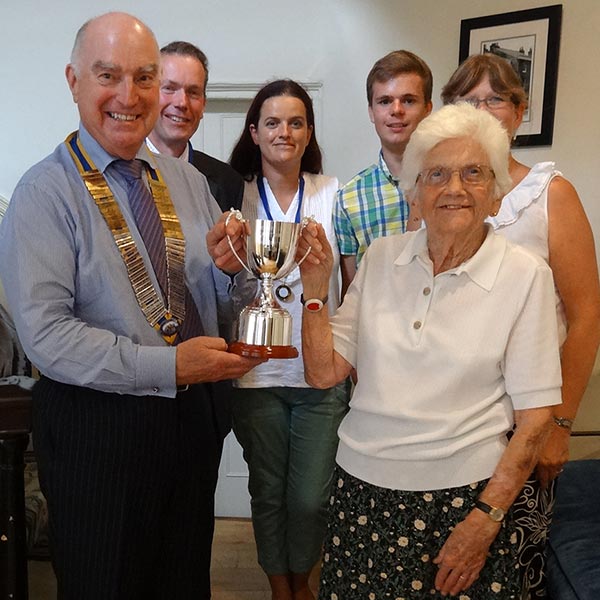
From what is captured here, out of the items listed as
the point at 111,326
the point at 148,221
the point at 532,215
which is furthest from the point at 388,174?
the point at 111,326

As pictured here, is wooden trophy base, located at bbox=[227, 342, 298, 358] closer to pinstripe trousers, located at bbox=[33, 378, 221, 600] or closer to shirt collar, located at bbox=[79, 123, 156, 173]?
pinstripe trousers, located at bbox=[33, 378, 221, 600]

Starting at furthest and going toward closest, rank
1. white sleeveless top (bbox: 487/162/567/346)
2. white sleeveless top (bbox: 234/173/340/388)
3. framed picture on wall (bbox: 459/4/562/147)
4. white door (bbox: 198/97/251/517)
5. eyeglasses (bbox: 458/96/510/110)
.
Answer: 1. white door (bbox: 198/97/251/517)
2. framed picture on wall (bbox: 459/4/562/147)
3. white sleeveless top (bbox: 234/173/340/388)
4. eyeglasses (bbox: 458/96/510/110)
5. white sleeveless top (bbox: 487/162/567/346)

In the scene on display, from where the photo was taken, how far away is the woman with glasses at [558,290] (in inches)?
57.3

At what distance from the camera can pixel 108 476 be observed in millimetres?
1380

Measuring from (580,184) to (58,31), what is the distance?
103 inches

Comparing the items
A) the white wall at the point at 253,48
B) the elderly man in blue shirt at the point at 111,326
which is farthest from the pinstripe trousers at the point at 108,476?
the white wall at the point at 253,48

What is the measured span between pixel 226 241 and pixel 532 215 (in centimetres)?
70

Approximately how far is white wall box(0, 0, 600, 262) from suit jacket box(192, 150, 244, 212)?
132 centimetres

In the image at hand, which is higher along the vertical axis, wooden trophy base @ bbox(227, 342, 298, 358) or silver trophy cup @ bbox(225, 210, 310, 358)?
silver trophy cup @ bbox(225, 210, 310, 358)

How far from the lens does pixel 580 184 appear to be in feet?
8.89

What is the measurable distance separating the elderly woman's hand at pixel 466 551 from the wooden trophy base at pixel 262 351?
48 cm

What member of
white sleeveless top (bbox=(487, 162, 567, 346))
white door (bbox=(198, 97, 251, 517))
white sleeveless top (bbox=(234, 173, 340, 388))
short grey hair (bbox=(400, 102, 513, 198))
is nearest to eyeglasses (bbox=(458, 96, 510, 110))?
white sleeveless top (bbox=(487, 162, 567, 346))

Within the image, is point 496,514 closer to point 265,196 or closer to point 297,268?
point 297,268

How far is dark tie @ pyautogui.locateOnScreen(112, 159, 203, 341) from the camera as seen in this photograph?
1.41 m
